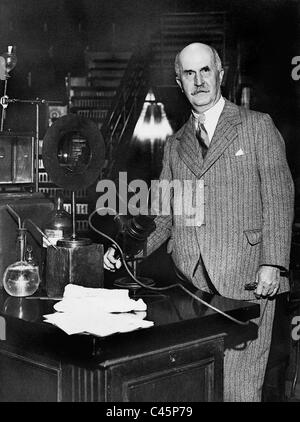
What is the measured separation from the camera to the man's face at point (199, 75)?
248 centimetres

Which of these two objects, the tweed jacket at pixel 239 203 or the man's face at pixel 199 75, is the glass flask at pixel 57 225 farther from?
the man's face at pixel 199 75

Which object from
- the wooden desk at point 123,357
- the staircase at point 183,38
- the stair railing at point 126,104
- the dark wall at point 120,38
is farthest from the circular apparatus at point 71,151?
the staircase at point 183,38

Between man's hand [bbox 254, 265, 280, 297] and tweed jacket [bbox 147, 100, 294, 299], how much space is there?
0.06 meters

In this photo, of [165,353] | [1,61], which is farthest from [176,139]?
[165,353]

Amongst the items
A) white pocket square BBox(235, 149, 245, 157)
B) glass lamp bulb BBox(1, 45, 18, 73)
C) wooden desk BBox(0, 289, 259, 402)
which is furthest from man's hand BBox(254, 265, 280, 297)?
glass lamp bulb BBox(1, 45, 18, 73)

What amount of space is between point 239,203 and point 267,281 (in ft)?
1.17

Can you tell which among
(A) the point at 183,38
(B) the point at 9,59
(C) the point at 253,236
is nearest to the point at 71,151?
(C) the point at 253,236

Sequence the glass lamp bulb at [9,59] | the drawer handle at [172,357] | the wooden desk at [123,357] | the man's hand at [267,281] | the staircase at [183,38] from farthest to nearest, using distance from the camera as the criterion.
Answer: the staircase at [183,38]
the glass lamp bulb at [9,59]
the man's hand at [267,281]
the drawer handle at [172,357]
the wooden desk at [123,357]

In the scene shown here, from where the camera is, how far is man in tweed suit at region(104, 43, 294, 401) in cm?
240

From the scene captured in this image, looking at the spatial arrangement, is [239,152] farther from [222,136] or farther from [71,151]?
[71,151]

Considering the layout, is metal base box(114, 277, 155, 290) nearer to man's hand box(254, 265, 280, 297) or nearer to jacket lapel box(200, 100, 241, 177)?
man's hand box(254, 265, 280, 297)

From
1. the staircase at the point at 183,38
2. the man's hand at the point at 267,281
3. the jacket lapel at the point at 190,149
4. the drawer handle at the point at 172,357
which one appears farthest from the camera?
the staircase at the point at 183,38

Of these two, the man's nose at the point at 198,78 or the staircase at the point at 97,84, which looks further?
the staircase at the point at 97,84

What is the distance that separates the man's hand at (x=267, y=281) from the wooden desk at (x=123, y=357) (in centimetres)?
34
